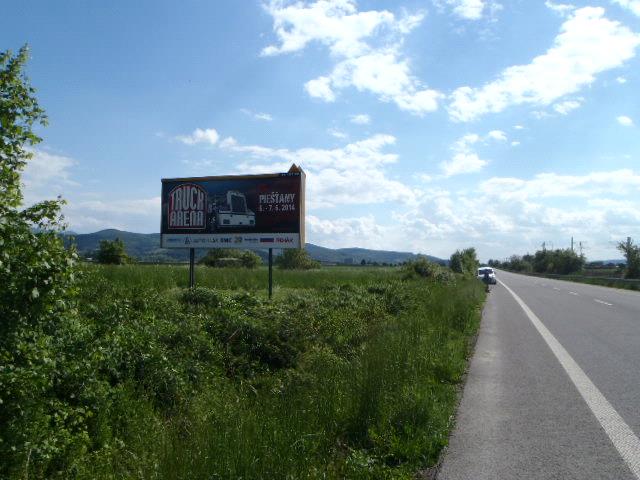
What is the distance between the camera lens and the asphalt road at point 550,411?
15.6 feet

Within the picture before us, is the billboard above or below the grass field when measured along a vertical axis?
above

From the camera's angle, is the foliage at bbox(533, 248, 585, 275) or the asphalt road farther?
the foliage at bbox(533, 248, 585, 275)

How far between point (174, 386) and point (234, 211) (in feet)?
34.3

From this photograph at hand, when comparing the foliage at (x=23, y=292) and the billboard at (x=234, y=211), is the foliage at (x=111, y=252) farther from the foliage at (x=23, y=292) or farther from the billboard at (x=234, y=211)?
the foliage at (x=23, y=292)

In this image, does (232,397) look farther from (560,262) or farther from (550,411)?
(560,262)

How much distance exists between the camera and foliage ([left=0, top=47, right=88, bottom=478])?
11.6ft

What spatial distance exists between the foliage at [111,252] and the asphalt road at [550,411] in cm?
4587

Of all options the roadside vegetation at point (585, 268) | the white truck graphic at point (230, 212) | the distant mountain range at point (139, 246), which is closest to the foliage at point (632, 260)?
the roadside vegetation at point (585, 268)

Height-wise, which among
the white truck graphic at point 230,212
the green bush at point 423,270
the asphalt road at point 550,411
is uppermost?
the white truck graphic at point 230,212

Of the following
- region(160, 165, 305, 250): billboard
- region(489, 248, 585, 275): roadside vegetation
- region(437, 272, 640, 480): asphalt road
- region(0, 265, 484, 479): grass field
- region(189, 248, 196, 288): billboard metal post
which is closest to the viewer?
region(0, 265, 484, 479): grass field

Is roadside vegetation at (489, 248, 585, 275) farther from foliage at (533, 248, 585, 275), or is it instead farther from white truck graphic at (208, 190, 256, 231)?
white truck graphic at (208, 190, 256, 231)

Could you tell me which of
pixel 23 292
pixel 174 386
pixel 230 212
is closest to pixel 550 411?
pixel 174 386

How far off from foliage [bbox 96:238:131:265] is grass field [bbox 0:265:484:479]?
43.3 m

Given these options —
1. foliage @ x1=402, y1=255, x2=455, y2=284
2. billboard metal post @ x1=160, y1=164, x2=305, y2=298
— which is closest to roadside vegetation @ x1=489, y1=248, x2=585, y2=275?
foliage @ x1=402, y1=255, x2=455, y2=284
